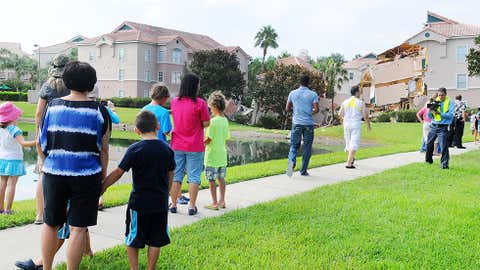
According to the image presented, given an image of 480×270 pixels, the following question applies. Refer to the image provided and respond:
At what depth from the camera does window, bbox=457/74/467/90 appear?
49094mm

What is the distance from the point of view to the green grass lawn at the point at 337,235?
460 cm

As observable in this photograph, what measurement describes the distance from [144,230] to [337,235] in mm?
2354

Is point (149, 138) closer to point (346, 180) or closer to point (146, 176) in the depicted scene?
point (146, 176)

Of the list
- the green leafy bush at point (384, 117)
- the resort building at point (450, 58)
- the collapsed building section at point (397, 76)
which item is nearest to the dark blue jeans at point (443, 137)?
the collapsed building section at point (397, 76)

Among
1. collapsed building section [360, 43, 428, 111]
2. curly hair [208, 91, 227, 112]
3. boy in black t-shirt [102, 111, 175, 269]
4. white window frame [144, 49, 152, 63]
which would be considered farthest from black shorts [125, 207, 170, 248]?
white window frame [144, 49, 152, 63]

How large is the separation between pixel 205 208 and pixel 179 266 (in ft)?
8.83

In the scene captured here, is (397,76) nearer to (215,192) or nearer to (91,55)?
(215,192)

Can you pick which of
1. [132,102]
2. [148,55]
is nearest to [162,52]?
[148,55]

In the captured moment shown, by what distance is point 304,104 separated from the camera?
10.2 meters

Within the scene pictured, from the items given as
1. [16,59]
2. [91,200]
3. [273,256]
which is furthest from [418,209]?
[16,59]

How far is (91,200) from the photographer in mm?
3928

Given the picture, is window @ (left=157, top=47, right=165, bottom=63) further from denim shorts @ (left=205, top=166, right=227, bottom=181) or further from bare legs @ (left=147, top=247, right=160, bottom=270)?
bare legs @ (left=147, top=247, right=160, bottom=270)

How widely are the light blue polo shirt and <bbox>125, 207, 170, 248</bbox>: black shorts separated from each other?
640cm

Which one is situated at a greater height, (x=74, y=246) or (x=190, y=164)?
(x=190, y=164)
